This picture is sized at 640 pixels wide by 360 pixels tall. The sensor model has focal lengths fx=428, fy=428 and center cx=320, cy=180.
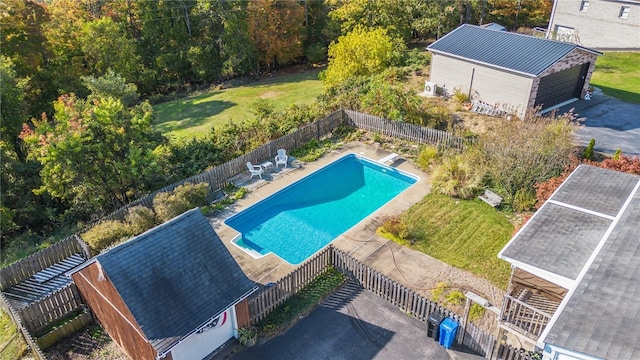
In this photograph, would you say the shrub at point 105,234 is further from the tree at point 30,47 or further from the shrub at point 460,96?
the shrub at point 460,96

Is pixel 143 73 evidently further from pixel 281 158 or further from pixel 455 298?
pixel 455 298

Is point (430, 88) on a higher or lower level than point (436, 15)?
lower

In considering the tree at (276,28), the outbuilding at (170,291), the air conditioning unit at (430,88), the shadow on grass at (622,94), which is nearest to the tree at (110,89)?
the outbuilding at (170,291)

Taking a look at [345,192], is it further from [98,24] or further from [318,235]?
[98,24]

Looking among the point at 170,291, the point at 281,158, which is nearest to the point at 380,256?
the point at 170,291

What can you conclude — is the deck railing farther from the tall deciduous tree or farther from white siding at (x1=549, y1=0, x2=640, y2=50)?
the tall deciduous tree

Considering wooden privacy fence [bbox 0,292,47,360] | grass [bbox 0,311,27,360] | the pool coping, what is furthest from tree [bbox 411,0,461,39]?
grass [bbox 0,311,27,360]
